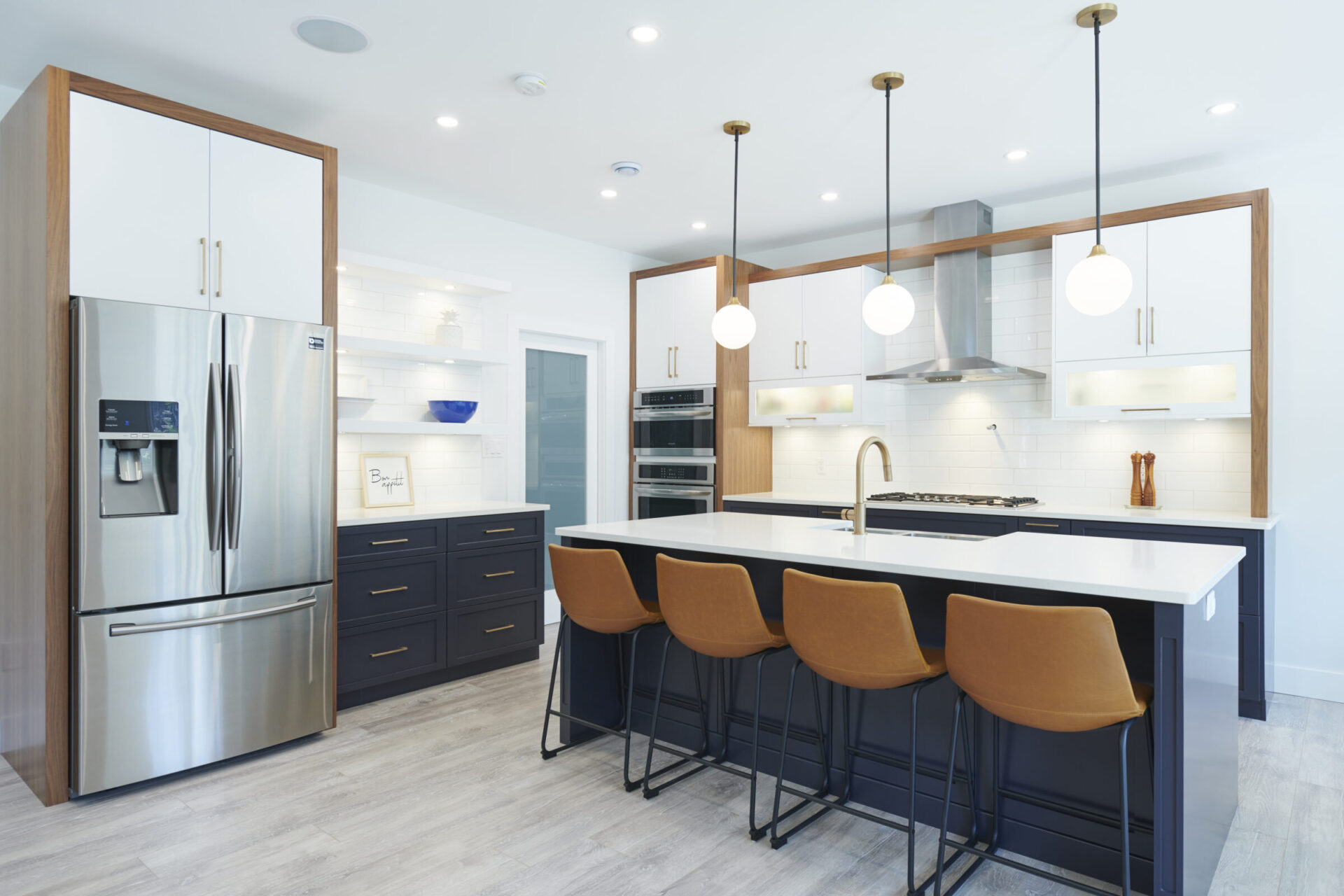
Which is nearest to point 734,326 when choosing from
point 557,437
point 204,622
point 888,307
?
point 888,307

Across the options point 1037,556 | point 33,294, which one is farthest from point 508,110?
point 1037,556

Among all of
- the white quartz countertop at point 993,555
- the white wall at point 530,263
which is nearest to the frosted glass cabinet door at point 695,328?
the white wall at point 530,263

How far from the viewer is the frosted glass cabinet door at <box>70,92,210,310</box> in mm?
2807

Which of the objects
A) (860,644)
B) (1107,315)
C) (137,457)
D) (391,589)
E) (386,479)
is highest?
(1107,315)

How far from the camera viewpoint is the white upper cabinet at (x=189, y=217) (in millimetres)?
2828

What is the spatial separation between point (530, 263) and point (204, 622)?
3.13 meters

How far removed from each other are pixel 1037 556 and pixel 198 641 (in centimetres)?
294

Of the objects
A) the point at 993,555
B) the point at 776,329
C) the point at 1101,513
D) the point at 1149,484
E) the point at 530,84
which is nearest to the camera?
the point at 993,555

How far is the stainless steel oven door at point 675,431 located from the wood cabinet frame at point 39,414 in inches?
126

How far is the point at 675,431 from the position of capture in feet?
18.6

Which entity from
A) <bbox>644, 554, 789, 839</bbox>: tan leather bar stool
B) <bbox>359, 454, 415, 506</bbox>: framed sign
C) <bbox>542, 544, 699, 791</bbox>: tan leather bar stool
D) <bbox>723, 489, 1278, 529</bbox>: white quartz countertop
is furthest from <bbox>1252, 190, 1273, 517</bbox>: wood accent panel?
<bbox>359, 454, 415, 506</bbox>: framed sign

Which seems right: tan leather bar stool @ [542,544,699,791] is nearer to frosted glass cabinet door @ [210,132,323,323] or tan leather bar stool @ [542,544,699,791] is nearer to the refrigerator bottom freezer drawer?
the refrigerator bottom freezer drawer

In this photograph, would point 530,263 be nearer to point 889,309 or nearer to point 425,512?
point 425,512

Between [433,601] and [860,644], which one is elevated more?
[860,644]
